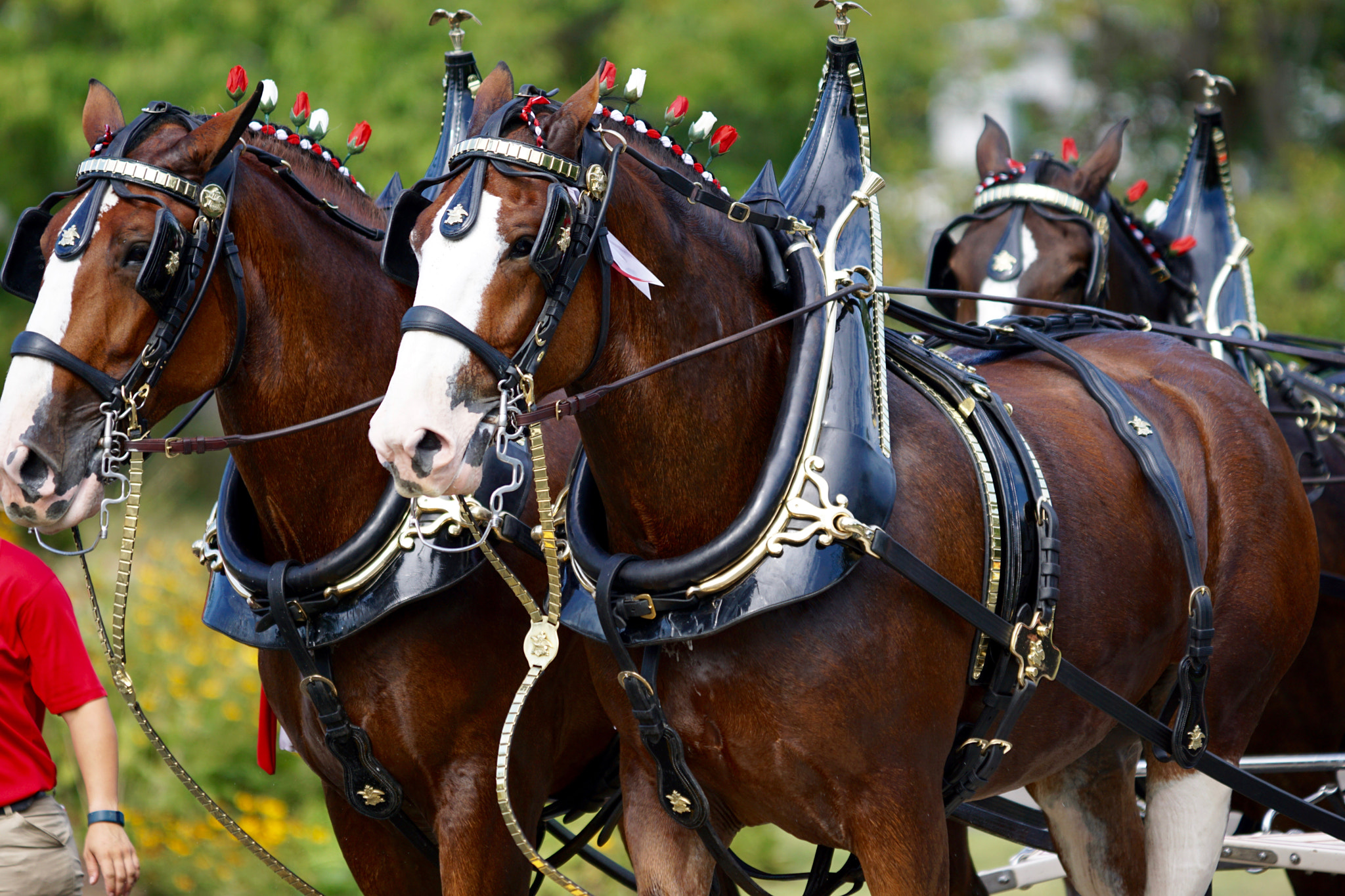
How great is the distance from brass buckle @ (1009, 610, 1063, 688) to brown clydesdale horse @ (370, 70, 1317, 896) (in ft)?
0.33

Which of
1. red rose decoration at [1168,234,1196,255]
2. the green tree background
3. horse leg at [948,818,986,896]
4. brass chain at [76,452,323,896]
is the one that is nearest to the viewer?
brass chain at [76,452,323,896]

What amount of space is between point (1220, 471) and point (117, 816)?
7.95 ft

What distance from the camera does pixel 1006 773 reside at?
2.68 m

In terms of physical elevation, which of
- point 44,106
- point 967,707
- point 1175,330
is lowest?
point 967,707

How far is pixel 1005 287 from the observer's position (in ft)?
13.3

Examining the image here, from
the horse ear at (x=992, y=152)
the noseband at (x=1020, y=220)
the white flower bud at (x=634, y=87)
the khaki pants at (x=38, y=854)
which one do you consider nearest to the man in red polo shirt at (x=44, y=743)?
the khaki pants at (x=38, y=854)

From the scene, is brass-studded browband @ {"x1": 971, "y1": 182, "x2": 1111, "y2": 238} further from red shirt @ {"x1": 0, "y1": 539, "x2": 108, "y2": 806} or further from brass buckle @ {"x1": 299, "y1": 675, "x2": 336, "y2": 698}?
red shirt @ {"x1": 0, "y1": 539, "x2": 108, "y2": 806}

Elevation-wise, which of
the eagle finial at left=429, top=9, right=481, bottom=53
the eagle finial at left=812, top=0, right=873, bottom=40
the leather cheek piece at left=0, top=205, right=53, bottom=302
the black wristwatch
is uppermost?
the eagle finial at left=429, top=9, right=481, bottom=53

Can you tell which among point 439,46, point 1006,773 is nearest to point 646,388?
point 1006,773

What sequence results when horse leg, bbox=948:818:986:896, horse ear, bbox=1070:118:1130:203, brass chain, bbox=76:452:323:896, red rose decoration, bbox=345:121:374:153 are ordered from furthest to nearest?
horse ear, bbox=1070:118:1130:203, horse leg, bbox=948:818:986:896, red rose decoration, bbox=345:121:374:153, brass chain, bbox=76:452:323:896

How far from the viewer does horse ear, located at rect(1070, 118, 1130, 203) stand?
4258 millimetres

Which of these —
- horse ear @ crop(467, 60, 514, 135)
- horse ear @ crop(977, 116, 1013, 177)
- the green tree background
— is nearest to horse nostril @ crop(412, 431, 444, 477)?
horse ear @ crop(467, 60, 514, 135)

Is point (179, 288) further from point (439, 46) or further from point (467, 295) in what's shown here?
point (439, 46)

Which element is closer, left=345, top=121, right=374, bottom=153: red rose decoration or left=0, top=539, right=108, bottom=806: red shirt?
left=0, top=539, right=108, bottom=806: red shirt
